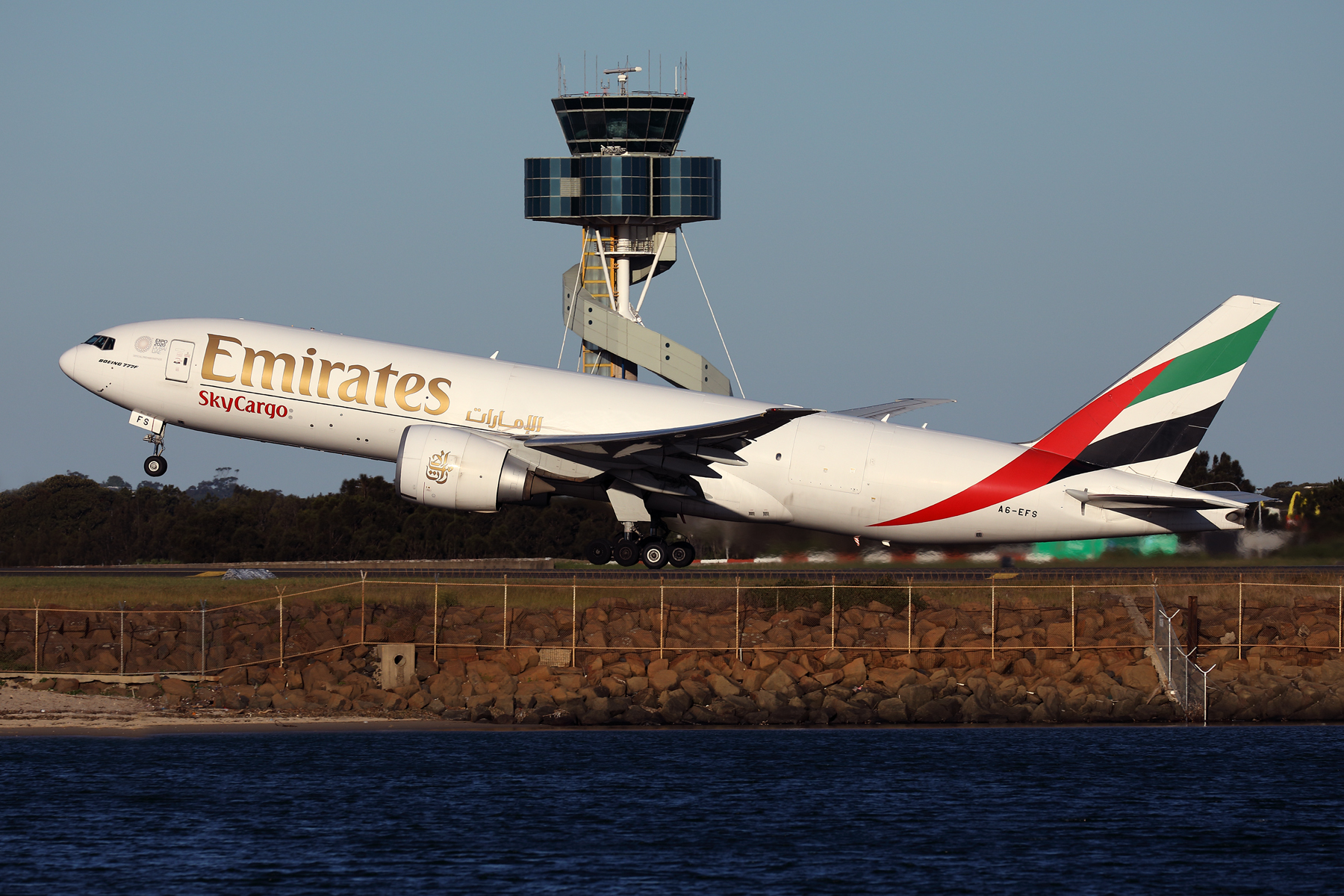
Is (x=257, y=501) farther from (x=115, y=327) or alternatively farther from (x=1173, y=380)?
(x=1173, y=380)

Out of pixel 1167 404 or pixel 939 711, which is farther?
pixel 1167 404

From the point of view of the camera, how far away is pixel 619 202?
10656 centimetres

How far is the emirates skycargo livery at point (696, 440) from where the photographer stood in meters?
45.8

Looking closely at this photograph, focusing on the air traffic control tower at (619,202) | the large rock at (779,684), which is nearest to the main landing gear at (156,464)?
the large rock at (779,684)

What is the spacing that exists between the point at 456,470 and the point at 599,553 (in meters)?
5.02

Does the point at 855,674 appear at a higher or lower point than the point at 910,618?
lower

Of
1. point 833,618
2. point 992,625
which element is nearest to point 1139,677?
point 992,625

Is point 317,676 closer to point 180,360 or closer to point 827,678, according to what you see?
point 180,360

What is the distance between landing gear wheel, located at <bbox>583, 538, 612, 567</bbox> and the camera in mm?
47562

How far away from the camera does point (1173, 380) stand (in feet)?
155

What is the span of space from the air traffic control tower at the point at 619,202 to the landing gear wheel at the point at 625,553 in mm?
57911

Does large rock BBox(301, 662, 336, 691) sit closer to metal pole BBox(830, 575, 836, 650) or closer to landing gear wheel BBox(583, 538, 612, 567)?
landing gear wheel BBox(583, 538, 612, 567)

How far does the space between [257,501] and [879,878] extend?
7701 cm

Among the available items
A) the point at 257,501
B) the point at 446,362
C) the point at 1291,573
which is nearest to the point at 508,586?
the point at 446,362
